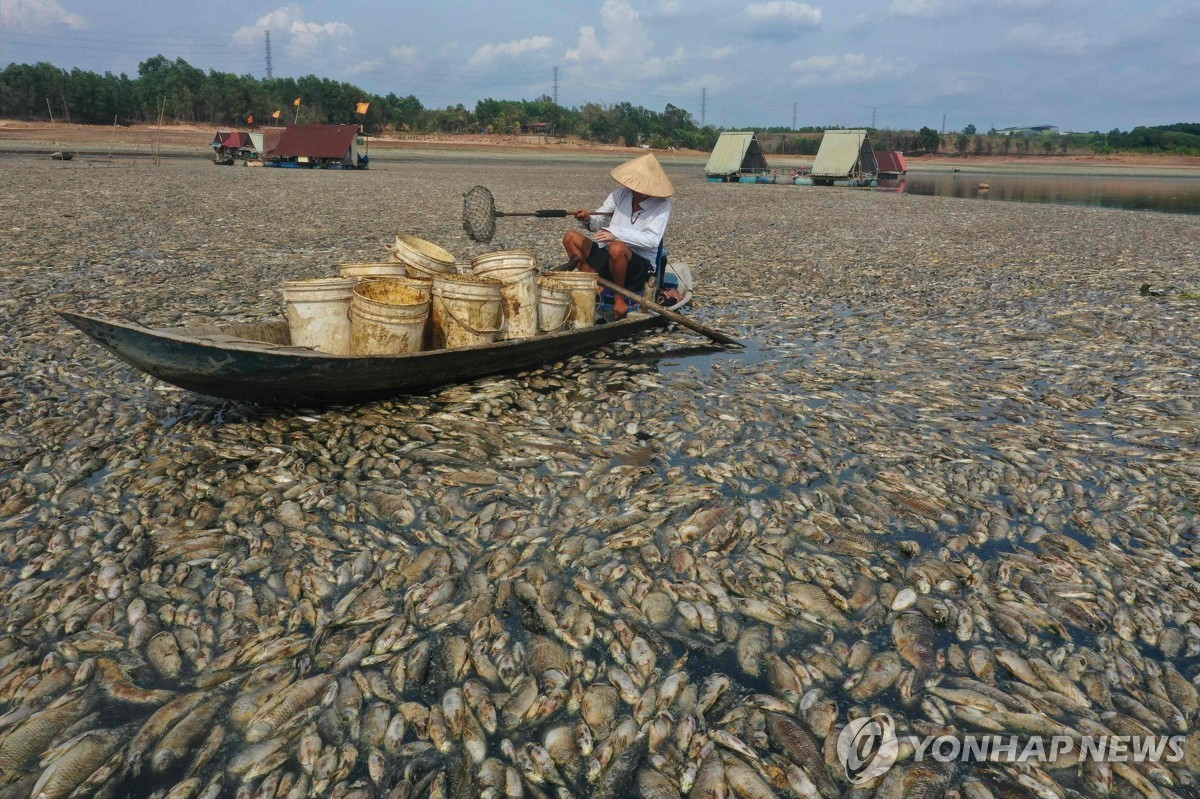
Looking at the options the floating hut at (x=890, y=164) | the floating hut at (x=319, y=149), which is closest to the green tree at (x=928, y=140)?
the floating hut at (x=890, y=164)

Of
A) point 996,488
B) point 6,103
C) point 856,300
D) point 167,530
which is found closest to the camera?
point 167,530

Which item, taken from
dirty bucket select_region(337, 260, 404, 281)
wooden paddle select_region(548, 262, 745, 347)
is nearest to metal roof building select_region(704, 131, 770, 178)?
wooden paddle select_region(548, 262, 745, 347)

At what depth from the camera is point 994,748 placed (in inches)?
144

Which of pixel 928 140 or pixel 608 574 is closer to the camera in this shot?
pixel 608 574

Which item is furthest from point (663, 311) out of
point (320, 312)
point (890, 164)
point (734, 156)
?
point (890, 164)

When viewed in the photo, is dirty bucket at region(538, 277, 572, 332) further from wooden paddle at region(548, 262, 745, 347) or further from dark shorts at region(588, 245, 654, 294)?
dark shorts at region(588, 245, 654, 294)

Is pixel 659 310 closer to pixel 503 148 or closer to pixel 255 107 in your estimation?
pixel 503 148

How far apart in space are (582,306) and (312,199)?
2503 centimetres

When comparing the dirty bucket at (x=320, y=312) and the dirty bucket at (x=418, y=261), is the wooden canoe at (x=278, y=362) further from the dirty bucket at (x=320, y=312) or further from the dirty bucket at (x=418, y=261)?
the dirty bucket at (x=418, y=261)

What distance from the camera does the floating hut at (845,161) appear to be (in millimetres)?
54812

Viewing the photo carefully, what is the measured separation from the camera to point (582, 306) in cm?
961

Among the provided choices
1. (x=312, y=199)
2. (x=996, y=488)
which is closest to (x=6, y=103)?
(x=312, y=199)

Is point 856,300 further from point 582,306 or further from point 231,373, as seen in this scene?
point 231,373

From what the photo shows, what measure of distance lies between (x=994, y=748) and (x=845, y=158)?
57.8 m
